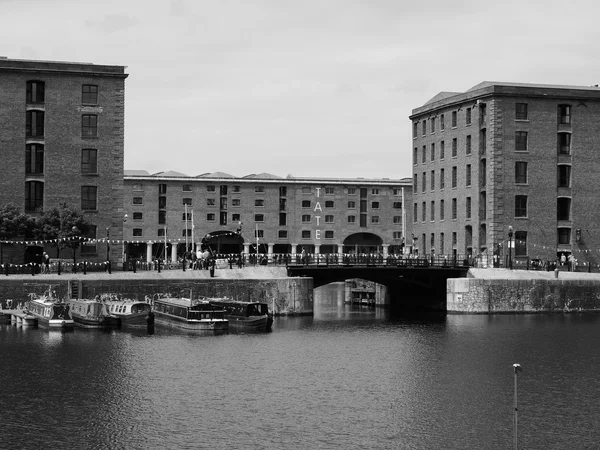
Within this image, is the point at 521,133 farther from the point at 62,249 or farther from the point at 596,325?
the point at 62,249

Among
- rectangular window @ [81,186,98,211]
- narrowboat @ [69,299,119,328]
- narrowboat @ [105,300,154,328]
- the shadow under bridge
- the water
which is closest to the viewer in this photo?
the water

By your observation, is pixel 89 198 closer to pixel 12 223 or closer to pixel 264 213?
pixel 12 223

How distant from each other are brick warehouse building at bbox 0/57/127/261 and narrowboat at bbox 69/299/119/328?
19.0 m

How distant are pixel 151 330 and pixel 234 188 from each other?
9050 centimetres

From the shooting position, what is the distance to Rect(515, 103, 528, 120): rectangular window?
128 m

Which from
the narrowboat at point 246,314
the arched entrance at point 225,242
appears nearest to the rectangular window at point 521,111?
the narrowboat at point 246,314

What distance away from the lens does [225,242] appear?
180750 millimetres

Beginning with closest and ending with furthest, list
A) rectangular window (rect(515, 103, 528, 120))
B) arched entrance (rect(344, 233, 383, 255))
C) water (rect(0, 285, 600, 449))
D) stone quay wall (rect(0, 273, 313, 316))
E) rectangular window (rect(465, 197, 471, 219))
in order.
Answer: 1. water (rect(0, 285, 600, 449))
2. stone quay wall (rect(0, 273, 313, 316))
3. rectangular window (rect(515, 103, 528, 120))
4. rectangular window (rect(465, 197, 471, 219))
5. arched entrance (rect(344, 233, 383, 255))

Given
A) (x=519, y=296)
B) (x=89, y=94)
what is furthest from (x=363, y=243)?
(x=89, y=94)

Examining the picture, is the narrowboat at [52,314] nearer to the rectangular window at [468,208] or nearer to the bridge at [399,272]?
the bridge at [399,272]

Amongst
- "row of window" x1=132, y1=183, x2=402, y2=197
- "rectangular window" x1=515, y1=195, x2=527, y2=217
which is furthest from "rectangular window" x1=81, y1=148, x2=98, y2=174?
"row of window" x1=132, y1=183, x2=402, y2=197

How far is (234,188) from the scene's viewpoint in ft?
592

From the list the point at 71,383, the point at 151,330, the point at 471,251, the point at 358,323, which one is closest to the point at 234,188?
the point at 471,251

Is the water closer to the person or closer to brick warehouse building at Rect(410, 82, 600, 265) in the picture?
the person
